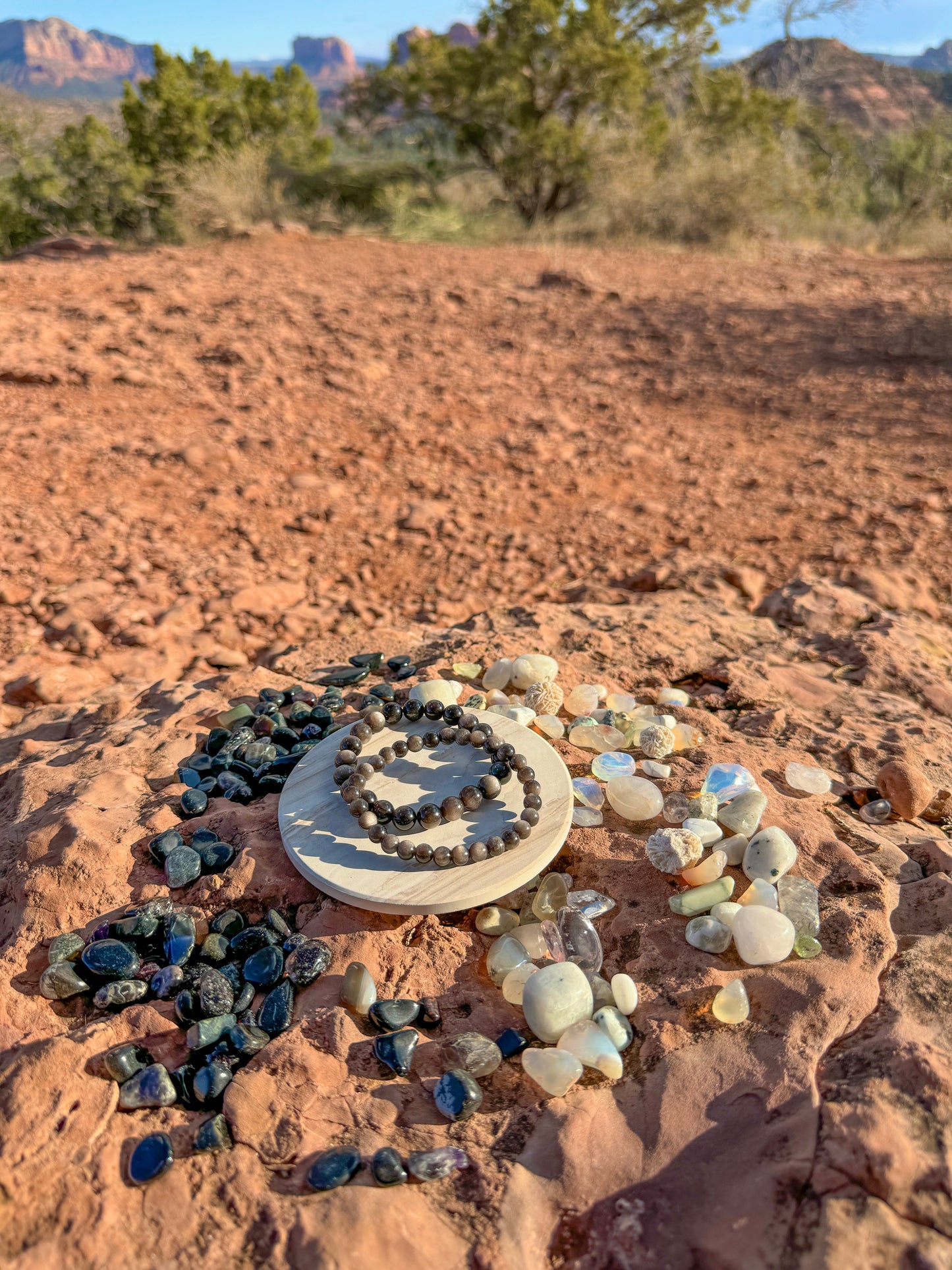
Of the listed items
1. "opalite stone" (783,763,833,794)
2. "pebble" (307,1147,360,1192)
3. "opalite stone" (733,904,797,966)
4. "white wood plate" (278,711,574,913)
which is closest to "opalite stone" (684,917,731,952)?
"opalite stone" (733,904,797,966)

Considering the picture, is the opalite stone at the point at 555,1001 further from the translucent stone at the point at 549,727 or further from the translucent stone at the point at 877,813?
the translucent stone at the point at 877,813

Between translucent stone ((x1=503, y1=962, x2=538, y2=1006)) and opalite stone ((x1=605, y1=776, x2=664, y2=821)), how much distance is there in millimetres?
496

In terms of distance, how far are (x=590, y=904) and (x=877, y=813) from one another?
0.83m

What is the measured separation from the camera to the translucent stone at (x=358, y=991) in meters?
1.58

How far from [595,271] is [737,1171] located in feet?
24.6

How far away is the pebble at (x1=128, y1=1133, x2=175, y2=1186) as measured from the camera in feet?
4.21

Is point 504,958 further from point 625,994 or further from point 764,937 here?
point 764,937

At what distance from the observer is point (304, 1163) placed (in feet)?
4.35

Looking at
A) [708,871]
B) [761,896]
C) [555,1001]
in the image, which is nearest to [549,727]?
[708,871]

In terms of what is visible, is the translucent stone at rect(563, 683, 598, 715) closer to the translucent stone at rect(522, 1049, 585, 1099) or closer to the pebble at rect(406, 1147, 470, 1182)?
the translucent stone at rect(522, 1049, 585, 1099)

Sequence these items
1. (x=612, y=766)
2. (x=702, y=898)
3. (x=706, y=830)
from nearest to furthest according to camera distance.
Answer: (x=702, y=898) → (x=706, y=830) → (x=612, y=766)

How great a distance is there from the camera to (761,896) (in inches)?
68.2

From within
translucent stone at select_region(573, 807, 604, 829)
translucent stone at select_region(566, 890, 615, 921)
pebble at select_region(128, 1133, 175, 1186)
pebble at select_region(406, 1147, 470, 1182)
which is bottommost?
pebble at select_region(406, 1147, 470, 1182)

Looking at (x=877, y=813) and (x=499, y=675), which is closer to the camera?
(x=877, y=813)
